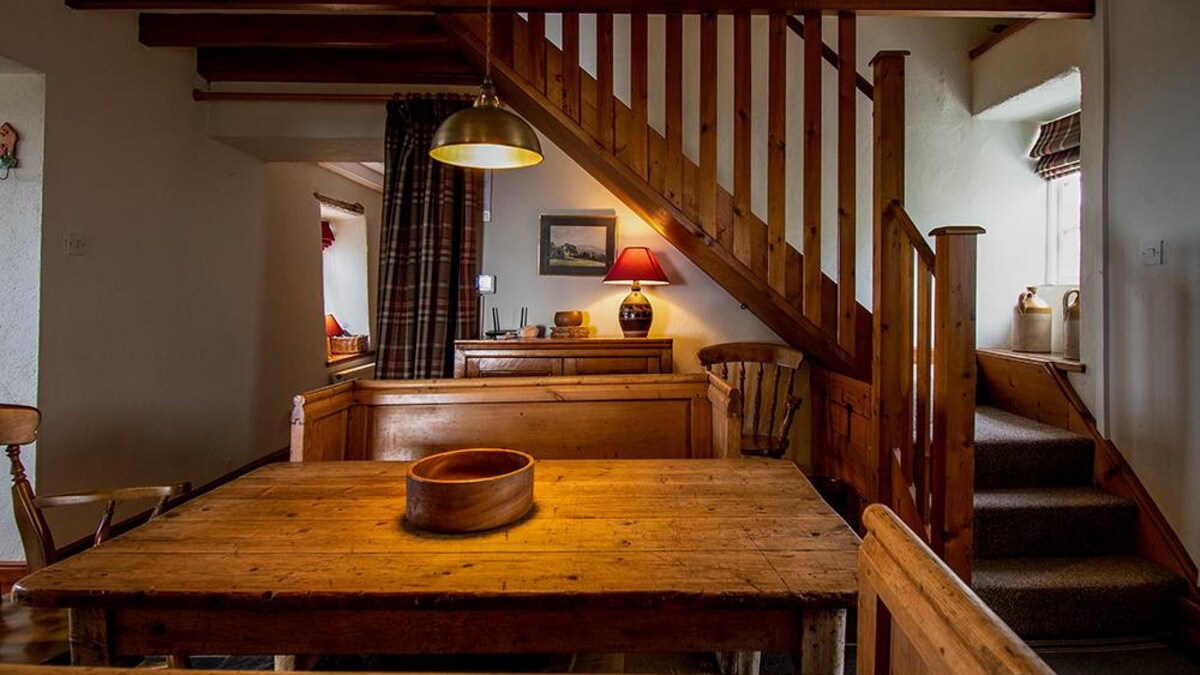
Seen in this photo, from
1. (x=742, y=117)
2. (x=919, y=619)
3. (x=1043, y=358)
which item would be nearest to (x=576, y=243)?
(x=742, y=117)

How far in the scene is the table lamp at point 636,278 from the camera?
3.34 meters

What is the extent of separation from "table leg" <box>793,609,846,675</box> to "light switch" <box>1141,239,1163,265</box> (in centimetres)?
230

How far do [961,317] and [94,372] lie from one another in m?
3.64

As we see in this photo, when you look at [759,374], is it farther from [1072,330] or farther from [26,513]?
[26,513]

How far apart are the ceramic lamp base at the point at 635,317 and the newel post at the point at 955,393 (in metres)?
1.70

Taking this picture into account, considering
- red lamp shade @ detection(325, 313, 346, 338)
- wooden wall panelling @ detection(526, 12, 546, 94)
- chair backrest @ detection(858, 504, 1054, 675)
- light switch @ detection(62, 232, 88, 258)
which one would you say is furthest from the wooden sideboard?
red lamp shade @ detection(325, 313, 346, 338)

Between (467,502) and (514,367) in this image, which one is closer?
(467,502)

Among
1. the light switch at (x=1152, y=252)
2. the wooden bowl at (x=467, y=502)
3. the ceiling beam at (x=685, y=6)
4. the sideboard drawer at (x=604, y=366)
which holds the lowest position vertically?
the wooden bowl at (x=467, y=502)

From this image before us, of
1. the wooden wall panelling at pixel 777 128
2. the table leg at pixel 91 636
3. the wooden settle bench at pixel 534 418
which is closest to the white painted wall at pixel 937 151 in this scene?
the wooden wall panelling at pixel 777 128

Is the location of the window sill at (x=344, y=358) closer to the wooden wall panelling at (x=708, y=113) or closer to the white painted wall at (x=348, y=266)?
the white painted wall at (x=348, y=266)

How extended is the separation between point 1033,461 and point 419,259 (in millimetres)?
3238

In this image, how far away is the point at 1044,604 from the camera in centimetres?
207

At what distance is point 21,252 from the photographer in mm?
2447

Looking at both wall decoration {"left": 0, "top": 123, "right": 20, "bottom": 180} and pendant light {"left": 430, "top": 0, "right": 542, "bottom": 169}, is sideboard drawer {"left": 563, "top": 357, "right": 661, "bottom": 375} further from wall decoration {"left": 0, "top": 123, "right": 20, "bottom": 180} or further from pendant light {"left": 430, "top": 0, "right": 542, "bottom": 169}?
wall decoration {"left": 0, "top": 123, "right": 20, "bottom": 180}
